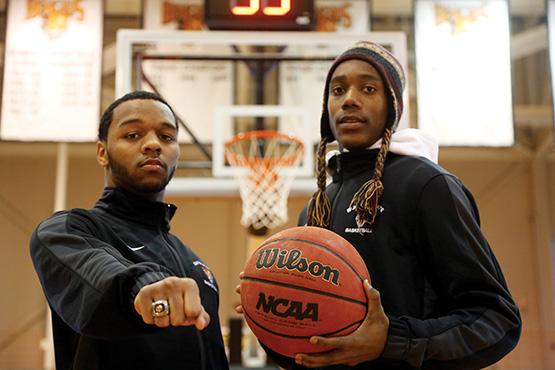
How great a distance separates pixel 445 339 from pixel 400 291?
192 mm

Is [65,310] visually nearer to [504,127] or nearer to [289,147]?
[289,147]

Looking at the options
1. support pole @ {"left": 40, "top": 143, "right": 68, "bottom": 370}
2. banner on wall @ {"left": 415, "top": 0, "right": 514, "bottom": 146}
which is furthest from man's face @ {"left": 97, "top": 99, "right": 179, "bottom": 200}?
support pole @ {"left": 40, "top": 143, "right": 68, "bottom": 370}

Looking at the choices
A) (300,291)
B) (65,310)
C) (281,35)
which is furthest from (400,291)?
(281,35)

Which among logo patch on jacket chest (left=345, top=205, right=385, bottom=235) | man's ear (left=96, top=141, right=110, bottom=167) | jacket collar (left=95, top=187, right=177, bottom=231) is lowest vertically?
logo patch on jacket chest (left=345, top=205, right=385, bottom=235)

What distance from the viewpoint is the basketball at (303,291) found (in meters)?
1.56

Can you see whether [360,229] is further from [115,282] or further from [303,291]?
[115,282]

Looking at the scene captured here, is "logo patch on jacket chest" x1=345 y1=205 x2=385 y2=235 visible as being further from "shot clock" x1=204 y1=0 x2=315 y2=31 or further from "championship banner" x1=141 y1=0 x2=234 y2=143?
"championship banner" x1=141 y1=0 x2=234 y2=143

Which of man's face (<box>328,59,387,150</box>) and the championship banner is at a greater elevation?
the championship banner

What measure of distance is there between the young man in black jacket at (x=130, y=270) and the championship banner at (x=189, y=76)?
495 centimetres

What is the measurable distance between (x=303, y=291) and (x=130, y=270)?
1.43ft

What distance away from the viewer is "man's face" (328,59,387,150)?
201 centimetres

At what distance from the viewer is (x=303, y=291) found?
1596mm

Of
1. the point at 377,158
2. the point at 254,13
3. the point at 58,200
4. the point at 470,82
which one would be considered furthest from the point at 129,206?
the point at 58,200

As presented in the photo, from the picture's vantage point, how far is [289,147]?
18.7 ft
